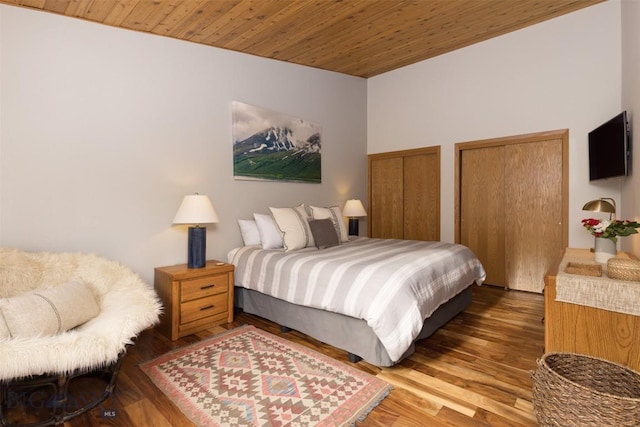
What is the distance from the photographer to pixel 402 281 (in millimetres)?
2082

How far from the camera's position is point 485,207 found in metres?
4.11

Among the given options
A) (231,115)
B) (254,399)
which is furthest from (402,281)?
(231,115)

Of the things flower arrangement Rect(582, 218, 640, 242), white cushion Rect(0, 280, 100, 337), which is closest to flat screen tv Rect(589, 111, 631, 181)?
flower arrangement Rect(582, 218, 640, 242)

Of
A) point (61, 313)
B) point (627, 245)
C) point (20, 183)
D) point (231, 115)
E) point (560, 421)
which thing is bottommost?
point (560, 421)

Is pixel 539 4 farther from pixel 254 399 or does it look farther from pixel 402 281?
pixel 254 399

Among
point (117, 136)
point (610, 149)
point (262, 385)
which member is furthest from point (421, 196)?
point (117, 136)

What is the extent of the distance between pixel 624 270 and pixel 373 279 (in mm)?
1251

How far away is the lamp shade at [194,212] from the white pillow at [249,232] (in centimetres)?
61

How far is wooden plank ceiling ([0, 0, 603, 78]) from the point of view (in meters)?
2.64

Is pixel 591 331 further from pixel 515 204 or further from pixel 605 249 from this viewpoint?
pixel 515 204

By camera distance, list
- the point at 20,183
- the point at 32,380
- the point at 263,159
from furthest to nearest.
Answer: the point at 263,159
the point at 20,183
the point at 32,380

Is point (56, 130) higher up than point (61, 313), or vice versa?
point (56, 130)

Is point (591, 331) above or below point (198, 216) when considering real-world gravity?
below

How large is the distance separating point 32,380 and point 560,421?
2.33 metres
